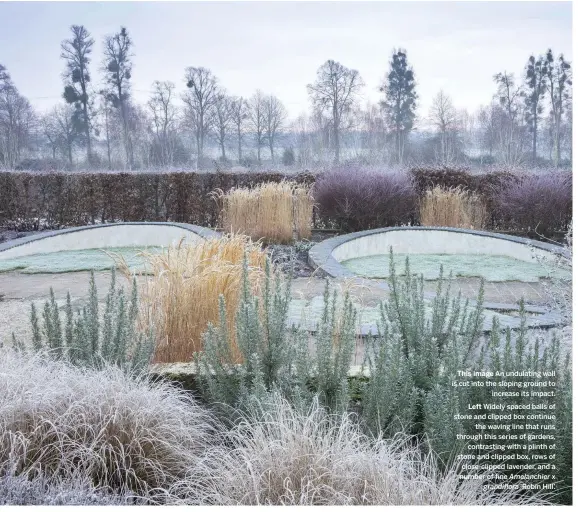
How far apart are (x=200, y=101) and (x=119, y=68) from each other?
2.69 metres

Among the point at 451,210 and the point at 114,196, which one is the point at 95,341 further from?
the point at 114,196

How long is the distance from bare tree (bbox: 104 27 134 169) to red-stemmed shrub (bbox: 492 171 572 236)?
205 inches

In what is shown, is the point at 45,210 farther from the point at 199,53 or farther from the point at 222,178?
the point at 199,53

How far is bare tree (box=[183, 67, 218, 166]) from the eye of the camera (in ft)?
31.7

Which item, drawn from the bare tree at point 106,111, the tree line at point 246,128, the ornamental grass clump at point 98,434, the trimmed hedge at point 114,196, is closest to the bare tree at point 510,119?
the tree line at point 246,128

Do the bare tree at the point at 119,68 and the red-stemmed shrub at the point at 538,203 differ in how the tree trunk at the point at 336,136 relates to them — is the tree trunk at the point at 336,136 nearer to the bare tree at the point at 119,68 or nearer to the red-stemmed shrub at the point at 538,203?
the red-stemmed shrub at the point at 538,203

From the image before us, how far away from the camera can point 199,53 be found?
10.4 ft

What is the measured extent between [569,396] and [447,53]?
1.70 m

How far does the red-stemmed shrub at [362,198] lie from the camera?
8.49 metres

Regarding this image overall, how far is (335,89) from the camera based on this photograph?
1014cm

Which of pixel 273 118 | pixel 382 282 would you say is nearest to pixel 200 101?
pixel 273 118

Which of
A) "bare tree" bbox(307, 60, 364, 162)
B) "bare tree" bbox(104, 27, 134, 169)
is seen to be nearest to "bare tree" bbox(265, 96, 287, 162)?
"bare tree" bbox(307, 60, 364, 162)

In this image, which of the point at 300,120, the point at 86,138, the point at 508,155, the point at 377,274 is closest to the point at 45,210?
the point at 86,138

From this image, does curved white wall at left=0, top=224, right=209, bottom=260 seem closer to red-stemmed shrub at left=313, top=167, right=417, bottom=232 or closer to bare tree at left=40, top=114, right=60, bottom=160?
bare tree at left=40, top=114, right=60, bottom=160
